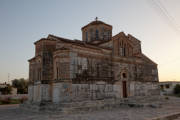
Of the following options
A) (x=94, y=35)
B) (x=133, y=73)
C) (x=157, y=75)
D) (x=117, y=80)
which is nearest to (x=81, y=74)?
(x=117, y=80)

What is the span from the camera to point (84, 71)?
16031 millimetres

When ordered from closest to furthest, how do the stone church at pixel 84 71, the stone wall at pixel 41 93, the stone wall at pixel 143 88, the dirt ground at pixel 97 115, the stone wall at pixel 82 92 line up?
1. the dirt ground at pixel 97 115
2. the stone wall at pixel 82 92
3. the stone church at pixel 84 71
4. the stone wall at pixel 41 93
5. the stone wall at pixel 143 88

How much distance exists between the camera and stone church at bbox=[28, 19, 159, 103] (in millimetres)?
15078

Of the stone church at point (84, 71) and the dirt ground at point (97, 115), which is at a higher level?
the stone church at point (84, 71)

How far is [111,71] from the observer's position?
730 inches

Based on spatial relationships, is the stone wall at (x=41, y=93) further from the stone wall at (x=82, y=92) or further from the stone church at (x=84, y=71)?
the stone wall at (x=82, y=92)

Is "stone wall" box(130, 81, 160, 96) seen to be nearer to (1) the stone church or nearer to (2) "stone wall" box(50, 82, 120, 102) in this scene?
(1) the stone church

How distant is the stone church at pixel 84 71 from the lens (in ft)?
49.5

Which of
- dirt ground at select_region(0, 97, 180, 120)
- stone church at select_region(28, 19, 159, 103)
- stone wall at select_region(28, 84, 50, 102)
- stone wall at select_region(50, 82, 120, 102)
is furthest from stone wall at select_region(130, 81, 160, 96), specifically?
stone wall at select_region(28, 84, 50, 102)

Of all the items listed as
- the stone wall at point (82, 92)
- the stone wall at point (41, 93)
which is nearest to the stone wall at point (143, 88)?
the stone wall at point (82, 92)

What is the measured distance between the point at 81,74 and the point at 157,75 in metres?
14.6

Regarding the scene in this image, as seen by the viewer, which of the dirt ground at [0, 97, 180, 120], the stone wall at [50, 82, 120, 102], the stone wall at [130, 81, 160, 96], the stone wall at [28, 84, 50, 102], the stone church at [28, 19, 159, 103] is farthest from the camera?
the stone wall at [130, 81, 160, 96]

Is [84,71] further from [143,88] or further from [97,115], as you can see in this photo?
[143,88]

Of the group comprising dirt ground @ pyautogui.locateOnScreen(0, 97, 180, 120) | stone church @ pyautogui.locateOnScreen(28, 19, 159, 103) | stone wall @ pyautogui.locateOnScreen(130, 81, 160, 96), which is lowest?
dirt ground @ pyautogui.locateOnScreen(0, 97, 180, 120)
